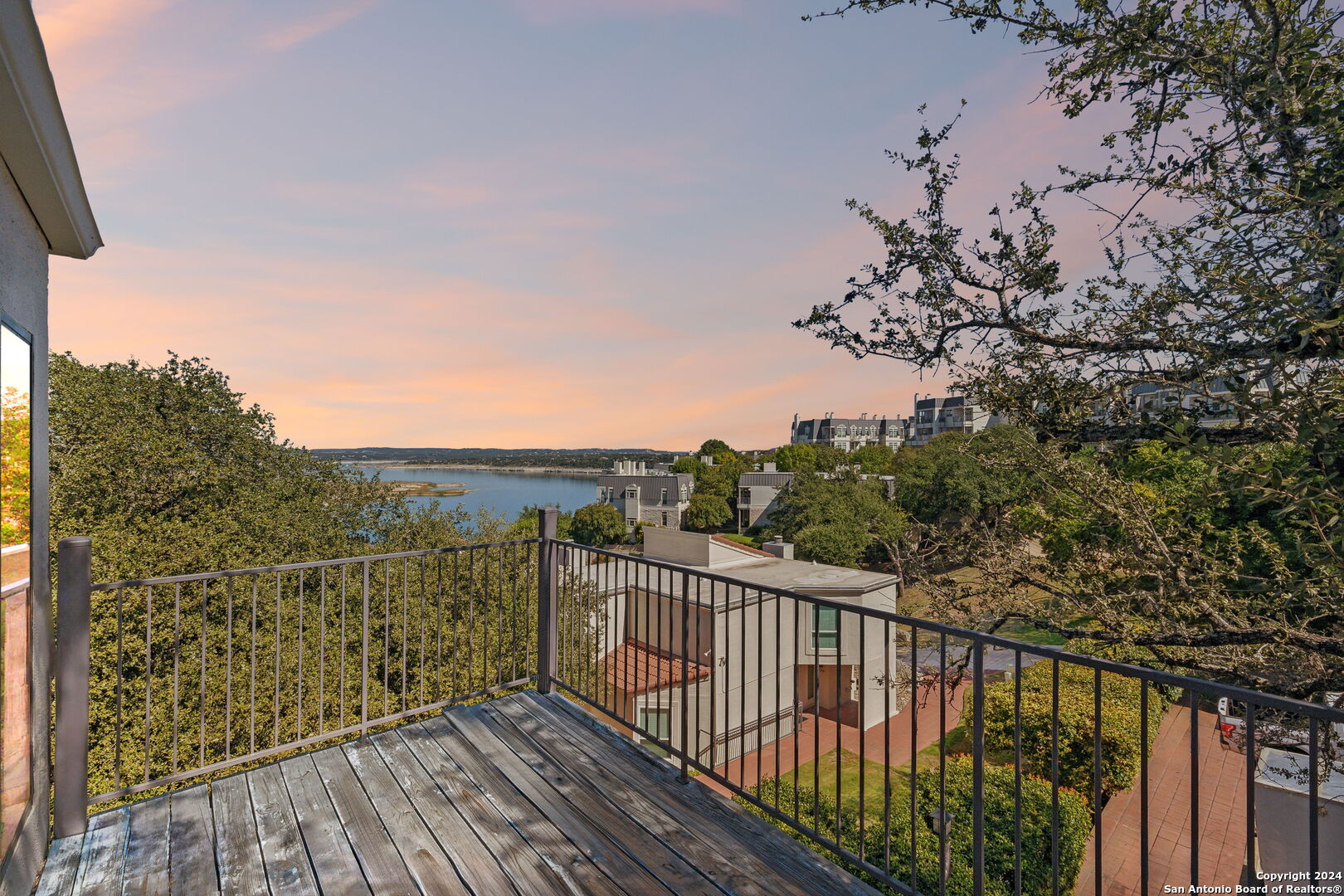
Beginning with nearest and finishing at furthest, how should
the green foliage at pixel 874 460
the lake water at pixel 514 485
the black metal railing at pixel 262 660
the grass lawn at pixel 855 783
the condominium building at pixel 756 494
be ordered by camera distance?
the black metal railing at pixel 262 660, the grass lawn at pixel 855 783, the lake water at pixel 514 485, the condominium building at pixel 756 494, the green foliage at pixel 874 460

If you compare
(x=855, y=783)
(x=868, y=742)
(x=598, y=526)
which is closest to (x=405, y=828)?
(x=855, y=783)

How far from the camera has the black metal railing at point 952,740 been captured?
161 cm

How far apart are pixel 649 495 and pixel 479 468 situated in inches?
575

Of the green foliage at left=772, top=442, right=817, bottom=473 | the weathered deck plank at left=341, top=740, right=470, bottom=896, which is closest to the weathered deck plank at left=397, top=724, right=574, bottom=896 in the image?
the weathered deck plank at left=341, top=740, right=470, bottom=896

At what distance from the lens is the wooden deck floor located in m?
2.09

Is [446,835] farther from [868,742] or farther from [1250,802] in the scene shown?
[868,742]

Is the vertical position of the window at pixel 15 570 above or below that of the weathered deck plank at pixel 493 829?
above

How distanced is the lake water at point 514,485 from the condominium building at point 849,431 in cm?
2775

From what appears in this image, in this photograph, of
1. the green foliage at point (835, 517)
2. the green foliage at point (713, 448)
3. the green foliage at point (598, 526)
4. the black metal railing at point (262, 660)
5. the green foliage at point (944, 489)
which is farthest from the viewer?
the green foliage at point (713, 448)

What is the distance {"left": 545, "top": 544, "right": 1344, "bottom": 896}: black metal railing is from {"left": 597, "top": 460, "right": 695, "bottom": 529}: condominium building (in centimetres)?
3306

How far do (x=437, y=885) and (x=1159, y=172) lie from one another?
4.88 meters

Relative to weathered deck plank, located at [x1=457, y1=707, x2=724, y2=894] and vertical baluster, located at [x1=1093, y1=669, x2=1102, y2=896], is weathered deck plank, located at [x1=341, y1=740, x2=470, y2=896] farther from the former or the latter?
vertical baluster, located at [x1=1093, y1=669, x2=1102, y2=896]

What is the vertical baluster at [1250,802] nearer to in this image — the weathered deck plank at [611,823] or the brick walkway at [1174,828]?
the weathered deck plank at [611,823]

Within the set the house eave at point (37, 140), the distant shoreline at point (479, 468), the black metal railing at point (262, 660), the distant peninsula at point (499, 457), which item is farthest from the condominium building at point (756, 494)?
the house eave at point (37, 140)
